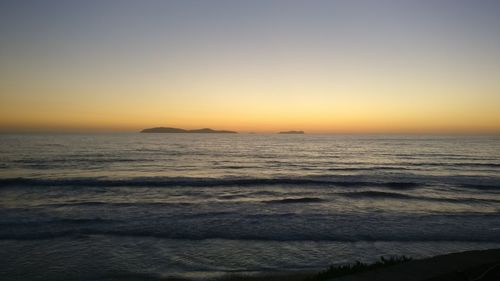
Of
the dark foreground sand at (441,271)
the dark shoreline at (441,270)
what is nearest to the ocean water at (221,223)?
the dark shoreline at (441,270)

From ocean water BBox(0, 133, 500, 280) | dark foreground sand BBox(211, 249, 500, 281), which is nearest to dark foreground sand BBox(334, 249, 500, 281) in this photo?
dark foreground sand BBox(211, 249, 500, 281)

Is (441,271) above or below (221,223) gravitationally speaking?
above

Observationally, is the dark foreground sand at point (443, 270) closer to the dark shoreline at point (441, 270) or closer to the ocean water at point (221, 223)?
the dark shoreline at point (441, 270)

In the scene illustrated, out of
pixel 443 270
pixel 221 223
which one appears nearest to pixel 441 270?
pixel 443 270

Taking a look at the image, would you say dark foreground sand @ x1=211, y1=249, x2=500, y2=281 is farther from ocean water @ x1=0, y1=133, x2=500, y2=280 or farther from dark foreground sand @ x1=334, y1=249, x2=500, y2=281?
ocean water @ x1=0, y1=133, x2=500, y2=280

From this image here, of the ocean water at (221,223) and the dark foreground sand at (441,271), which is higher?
the dark foreground sand at (441,271)

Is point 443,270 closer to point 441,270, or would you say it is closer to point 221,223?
point 441,270

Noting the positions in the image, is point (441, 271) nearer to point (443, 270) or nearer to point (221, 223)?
point (443, 270)

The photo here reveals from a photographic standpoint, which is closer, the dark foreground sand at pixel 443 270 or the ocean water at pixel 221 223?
the dark foreground sand at pixel 443 270

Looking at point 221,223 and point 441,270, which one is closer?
point 441,270

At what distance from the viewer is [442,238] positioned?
13172 mm

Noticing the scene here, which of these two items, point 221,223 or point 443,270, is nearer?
point 443,270

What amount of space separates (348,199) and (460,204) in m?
6.41

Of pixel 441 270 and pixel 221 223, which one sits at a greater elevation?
pixel 441 270
